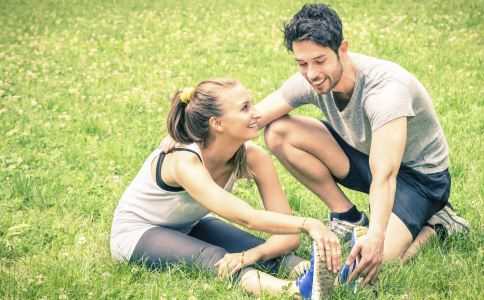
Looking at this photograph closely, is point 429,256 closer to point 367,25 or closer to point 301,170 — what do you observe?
point 301,170

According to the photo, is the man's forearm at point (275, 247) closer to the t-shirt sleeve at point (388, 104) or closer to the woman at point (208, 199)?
the woman at point (208, 199)

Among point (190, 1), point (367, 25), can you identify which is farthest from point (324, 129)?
point (190, 1)

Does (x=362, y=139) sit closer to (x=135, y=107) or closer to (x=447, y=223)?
(x=447, y=223)

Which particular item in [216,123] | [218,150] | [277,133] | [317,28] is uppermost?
[317,28]

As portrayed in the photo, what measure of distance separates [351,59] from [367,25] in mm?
6891

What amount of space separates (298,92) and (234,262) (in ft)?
4.05

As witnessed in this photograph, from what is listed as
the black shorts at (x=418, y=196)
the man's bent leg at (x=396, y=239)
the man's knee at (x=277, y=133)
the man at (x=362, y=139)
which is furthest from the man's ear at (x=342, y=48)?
the man's bent leg at (x=396, y=239)

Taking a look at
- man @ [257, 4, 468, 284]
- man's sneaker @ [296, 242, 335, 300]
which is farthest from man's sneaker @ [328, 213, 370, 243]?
man's sneaker @ [296, 242, 335, 300]

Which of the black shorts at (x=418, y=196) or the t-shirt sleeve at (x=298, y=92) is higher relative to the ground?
the t-shirt sleeve at (x=298, y=92)

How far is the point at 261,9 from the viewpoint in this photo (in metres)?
13.4

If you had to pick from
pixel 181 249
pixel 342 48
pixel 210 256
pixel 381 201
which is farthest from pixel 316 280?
pixel 342 48

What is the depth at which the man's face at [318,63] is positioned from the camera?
4.29m

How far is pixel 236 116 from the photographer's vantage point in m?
4.27

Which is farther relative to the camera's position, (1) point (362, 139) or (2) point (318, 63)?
(1) point (362, 139)
